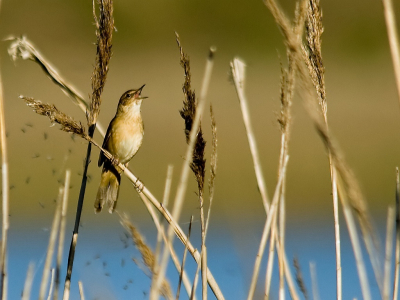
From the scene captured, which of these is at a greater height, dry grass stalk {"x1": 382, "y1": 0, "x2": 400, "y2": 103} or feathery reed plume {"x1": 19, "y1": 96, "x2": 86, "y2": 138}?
feathery reed plume {"x1": 19, "y1": 96, "x2": 86, "y2": 138}

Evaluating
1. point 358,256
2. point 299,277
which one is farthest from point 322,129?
point 299,277

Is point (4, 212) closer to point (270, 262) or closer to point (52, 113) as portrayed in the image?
point (52, 113)

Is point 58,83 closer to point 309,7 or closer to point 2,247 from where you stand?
point 2,247

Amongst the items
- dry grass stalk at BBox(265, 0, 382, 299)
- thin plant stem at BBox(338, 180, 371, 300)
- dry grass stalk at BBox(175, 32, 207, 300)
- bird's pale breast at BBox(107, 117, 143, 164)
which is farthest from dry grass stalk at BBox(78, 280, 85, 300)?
dry grass stalk at BBox(265, 0, 382, 299)

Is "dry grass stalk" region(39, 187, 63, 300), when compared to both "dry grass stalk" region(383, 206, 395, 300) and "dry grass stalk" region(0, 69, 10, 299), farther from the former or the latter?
"dry grass stalk" region(383, 206, 395, 300)

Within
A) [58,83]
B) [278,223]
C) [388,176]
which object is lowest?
[278,223]

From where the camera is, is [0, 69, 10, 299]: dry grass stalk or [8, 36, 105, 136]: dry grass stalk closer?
[0, 69, 10, 299]: dry grass stalk

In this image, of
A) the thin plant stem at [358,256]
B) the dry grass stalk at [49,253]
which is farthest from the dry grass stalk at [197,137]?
the dry grass stalk at [49,253]

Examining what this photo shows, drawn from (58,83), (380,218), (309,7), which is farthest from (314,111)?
(380,218)

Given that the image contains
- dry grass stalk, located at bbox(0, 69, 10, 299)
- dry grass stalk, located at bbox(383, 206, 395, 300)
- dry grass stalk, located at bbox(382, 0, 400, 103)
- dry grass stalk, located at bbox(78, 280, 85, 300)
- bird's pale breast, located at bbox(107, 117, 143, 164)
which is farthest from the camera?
bird's pale breast, located at bbox(107, 117, 143, 164)

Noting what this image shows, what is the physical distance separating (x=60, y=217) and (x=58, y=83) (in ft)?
1.94

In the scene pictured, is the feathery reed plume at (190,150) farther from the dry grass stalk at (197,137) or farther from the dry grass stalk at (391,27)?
the dry grass stalk at (391,27)

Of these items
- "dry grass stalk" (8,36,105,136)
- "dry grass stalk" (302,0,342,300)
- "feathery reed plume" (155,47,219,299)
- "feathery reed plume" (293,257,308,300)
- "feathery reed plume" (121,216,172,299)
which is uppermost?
"dry grass stalk" (8,36,105,136)

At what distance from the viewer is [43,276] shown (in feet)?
8.36
